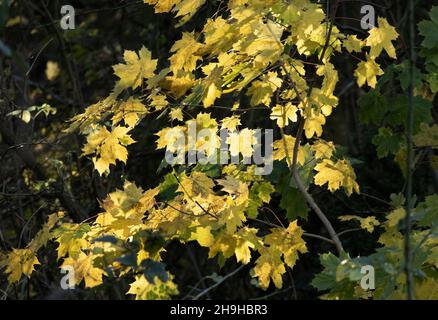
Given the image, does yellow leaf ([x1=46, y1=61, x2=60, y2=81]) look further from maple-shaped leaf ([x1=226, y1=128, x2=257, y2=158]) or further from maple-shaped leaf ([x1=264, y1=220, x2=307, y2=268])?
maple-shaped leaf ([x1=264, y1=220, x2=307, y2=268])

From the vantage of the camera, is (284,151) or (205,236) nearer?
(205,236)

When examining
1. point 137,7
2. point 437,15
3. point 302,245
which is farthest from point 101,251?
point 137,7

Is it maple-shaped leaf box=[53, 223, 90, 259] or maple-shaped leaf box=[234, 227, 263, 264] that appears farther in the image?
maple-shaped leaf box=[53, 223, 90, 259]

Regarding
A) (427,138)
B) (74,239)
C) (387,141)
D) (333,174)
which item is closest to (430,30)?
(427,138)

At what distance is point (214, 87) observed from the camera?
8.89ft

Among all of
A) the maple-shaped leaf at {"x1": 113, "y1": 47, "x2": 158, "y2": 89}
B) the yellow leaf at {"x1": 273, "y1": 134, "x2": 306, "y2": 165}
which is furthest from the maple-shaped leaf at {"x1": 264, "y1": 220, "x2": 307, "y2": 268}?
the maple-shaped leaf at {"x1": 113, "y1": 47, "x2": 158, "y2": 89}

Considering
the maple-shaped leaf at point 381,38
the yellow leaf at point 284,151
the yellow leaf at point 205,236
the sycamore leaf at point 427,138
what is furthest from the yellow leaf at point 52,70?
the maple-shaped leaf at point 381,38

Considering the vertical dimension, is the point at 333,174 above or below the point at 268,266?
above

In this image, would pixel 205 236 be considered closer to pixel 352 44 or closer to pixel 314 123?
pixel 314 123

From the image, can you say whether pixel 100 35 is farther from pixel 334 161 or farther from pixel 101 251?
pixel 101 251

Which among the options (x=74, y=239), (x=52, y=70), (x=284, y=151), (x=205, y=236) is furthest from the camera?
(x=52, y=70)

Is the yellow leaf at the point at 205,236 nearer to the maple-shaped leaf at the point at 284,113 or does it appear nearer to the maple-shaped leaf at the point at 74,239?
the maple-shaped leaf at the point at 74,239

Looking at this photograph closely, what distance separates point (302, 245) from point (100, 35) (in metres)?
4.36

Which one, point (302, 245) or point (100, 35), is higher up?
point (100, 35)
